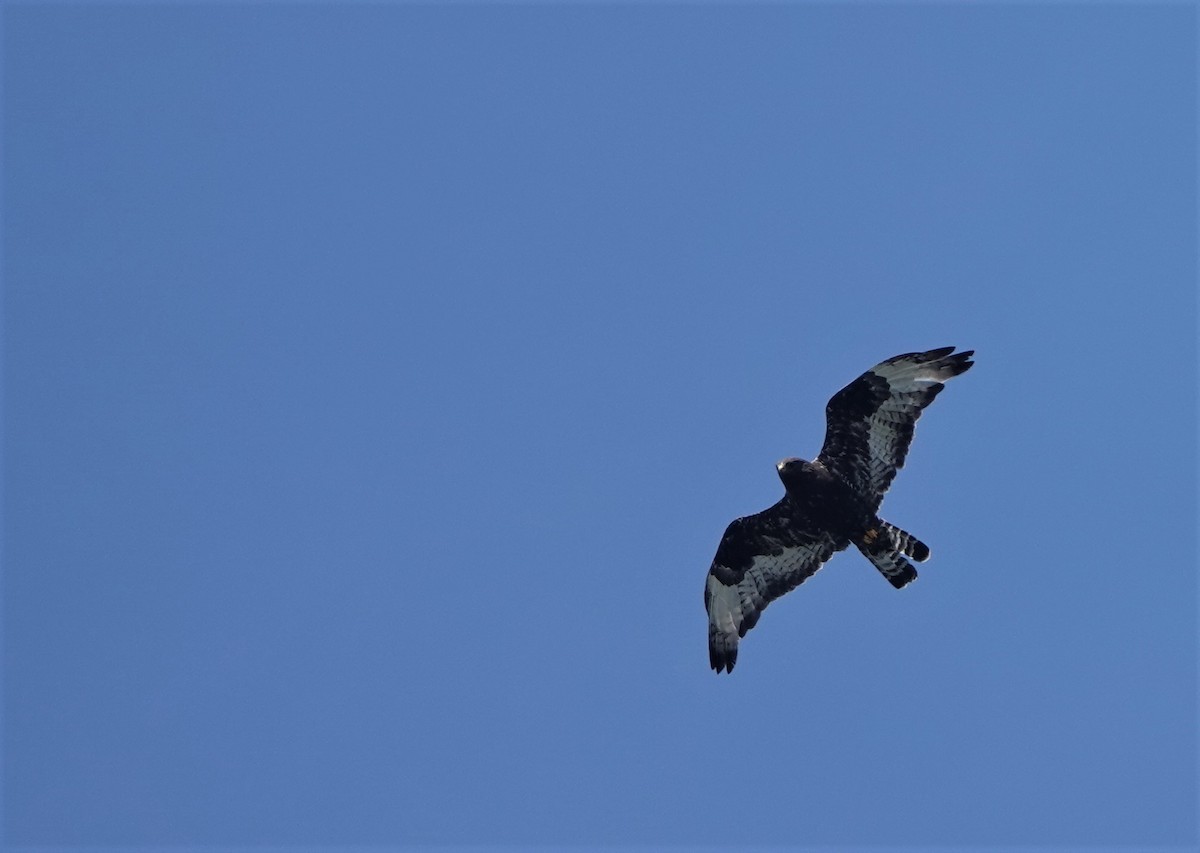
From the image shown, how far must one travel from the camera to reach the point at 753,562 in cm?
2189

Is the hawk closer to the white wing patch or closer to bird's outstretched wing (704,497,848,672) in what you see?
bird's outstretched wing (704,497,848,672)

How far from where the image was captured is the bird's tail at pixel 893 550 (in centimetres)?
2023

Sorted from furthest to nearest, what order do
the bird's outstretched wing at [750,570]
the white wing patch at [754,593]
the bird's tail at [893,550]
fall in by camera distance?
the white wing patch at [754,593] → the bird's outstretched wing at [750,570] → the bird's tail at [893,550]

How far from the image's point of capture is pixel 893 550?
803 inches

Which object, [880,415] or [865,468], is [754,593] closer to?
[865,468]

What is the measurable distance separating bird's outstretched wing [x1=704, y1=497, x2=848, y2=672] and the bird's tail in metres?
0.80

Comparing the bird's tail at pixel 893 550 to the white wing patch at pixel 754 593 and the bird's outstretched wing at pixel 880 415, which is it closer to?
the bird's outstretched wing at pixel 880 415

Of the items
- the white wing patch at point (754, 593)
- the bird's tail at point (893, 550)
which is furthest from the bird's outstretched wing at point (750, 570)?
the bird's tail at point (893, 550)

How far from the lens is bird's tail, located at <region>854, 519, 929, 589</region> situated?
66.4 ft

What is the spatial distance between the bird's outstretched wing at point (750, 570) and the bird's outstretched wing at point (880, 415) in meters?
1.18

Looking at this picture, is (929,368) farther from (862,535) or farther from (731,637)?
(731,637)

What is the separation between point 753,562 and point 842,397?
280 centimetres

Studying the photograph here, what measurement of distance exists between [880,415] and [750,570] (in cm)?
297

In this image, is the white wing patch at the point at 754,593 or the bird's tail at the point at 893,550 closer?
the bird's tail at the point at 893,550
